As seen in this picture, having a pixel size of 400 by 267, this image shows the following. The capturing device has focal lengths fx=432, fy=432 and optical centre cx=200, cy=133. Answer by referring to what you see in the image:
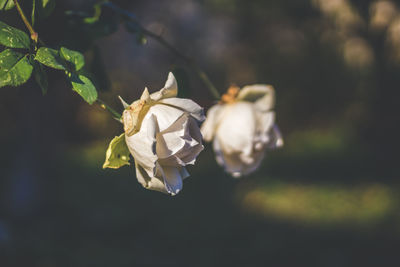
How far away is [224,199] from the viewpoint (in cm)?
357

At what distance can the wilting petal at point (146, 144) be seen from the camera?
1.51 ft

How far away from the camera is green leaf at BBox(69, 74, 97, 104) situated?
455 mm

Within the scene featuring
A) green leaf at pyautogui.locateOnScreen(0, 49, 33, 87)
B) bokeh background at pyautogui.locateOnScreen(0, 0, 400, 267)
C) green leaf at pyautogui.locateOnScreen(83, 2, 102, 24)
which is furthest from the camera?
bokeh background at pyautogui.locateOnScreen(0, 0, 400, 267)

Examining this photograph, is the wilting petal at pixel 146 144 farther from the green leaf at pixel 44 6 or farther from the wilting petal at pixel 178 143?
the green leaf at pixel 44 6

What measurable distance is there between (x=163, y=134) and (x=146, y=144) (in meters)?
0.04

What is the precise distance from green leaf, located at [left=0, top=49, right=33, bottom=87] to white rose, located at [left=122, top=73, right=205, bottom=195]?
110 millimetres

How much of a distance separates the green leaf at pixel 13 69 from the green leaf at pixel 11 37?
1 centimetres

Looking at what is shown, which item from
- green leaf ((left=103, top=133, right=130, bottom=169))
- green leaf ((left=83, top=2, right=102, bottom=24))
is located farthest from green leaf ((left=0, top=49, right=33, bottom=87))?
green leaf ((left=83, top=2, right=102, bottom=24))

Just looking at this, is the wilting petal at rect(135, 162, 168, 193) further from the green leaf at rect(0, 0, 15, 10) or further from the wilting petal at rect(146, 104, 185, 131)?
the green leaf at rect(0, 0, 15, 10)

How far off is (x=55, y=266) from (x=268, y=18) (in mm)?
4085

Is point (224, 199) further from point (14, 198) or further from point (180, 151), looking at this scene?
point (180, 151)

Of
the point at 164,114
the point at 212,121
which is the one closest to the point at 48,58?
the point at 164,114

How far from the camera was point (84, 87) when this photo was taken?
0.47 metres

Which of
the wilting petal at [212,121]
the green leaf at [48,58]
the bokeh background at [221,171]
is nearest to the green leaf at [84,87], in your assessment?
the green leaf at [48,58]
